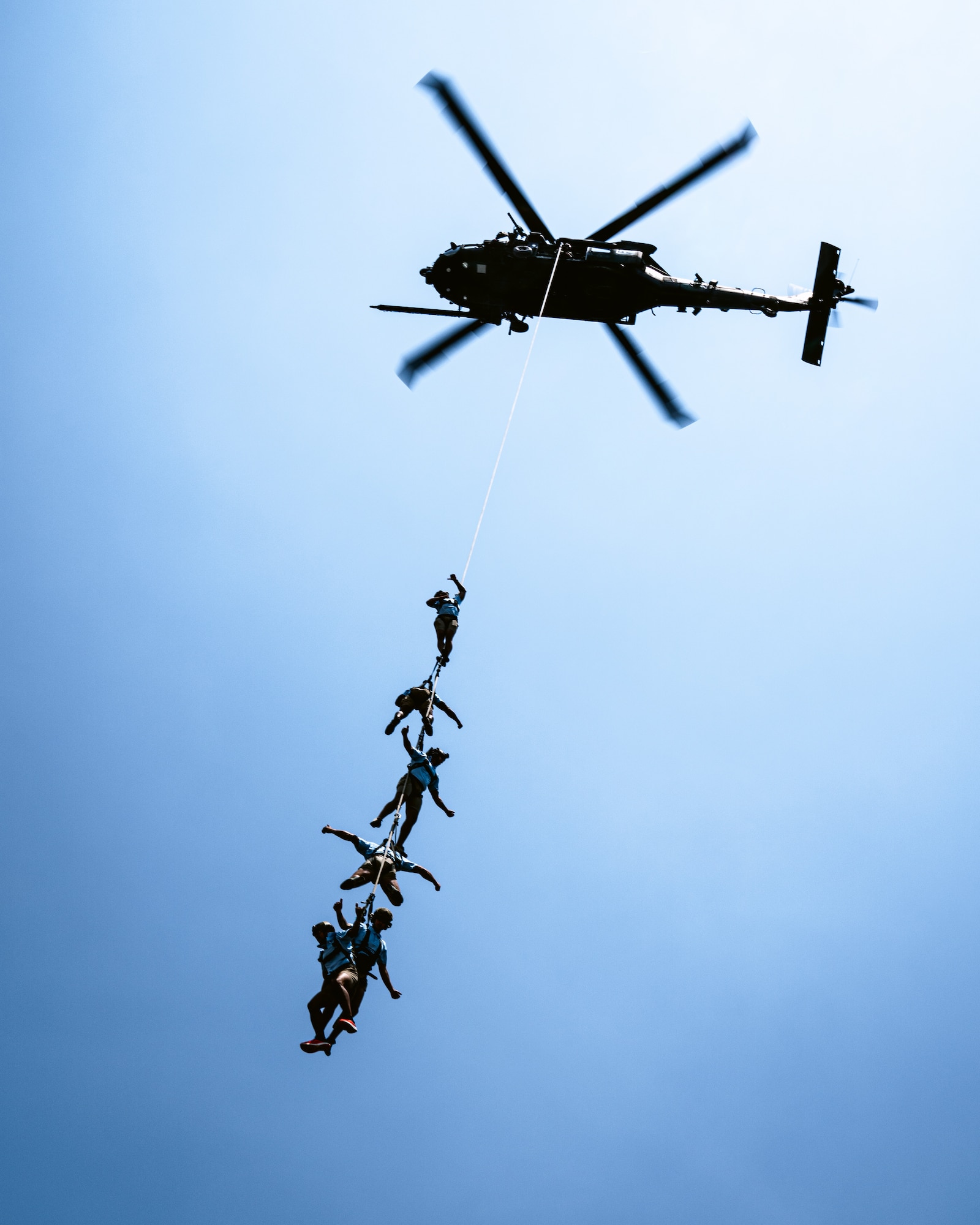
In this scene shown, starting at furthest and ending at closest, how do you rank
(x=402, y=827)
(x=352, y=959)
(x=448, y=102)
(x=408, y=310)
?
1. (x=408, y=310)
2. (x=448, y=102)
3. (x=402, y=827)
4. (x=352, y=959)

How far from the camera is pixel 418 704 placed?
8.73 meters

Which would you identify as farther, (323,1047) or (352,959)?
(352,959)

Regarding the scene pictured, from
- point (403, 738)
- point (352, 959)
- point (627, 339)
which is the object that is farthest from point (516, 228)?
point (352, 959)

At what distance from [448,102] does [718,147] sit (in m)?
2.99

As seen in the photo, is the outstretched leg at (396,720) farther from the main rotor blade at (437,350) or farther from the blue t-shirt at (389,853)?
the main rotor blade at (437,350)

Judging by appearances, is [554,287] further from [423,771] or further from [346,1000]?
[346,1000]

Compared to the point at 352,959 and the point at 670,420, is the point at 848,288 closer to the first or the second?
the point at 670,420

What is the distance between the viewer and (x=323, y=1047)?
5.77 metres

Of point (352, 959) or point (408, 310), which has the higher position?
point (408, 310)

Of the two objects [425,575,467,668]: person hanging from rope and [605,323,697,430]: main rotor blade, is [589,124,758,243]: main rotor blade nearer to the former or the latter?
[605,323,697,430]: main rotor blade

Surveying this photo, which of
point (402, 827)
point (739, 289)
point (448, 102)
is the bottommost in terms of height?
point (402, 827)

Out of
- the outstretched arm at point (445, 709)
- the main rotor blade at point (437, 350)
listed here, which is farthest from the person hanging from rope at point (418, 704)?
the main rotor blade at point (437, 350)

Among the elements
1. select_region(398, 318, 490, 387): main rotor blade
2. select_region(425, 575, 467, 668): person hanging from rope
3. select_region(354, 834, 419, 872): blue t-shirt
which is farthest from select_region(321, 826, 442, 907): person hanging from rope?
select_region(398, 318, 490, 387): main rotor blade

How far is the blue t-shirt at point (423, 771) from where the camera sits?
8.26 meters
